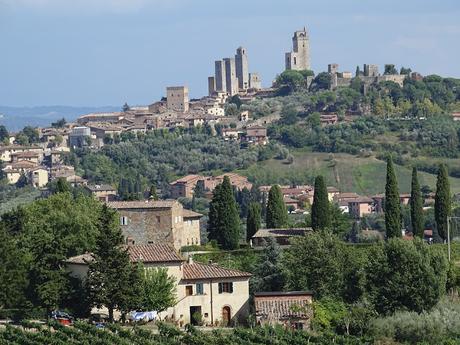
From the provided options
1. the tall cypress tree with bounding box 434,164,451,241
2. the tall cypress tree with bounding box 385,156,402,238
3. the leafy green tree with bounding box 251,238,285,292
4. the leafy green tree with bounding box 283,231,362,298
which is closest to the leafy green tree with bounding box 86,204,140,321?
the leafy green tree with bounding box 251,238,285,292

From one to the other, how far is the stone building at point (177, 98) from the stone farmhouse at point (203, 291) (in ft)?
446

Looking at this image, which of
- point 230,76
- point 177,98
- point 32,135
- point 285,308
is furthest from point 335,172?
point 285,308

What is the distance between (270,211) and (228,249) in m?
6.42

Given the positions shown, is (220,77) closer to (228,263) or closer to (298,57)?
(298,57)

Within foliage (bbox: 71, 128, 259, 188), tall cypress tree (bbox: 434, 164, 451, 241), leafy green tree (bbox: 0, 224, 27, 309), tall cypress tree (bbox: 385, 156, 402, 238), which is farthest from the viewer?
foliage (bbox: 71, 128, 259, 188)

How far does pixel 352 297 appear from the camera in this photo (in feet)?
151

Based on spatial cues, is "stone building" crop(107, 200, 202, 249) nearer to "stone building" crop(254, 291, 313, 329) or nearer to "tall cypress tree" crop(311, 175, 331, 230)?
"tall cypress tree" crop(311, 175, 331, 230)

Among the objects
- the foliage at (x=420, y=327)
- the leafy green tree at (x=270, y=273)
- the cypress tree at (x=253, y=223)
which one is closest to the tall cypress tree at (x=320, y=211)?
the cypress tree at (x=253, y=223)

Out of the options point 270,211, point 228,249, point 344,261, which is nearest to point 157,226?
point 228,249

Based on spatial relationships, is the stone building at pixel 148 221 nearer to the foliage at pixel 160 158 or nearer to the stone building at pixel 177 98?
the foliage at pixel 160 158

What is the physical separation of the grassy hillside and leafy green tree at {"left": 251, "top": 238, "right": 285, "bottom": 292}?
71.6 meters

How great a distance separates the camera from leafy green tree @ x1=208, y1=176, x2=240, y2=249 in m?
59.9

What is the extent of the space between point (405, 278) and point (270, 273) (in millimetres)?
6506

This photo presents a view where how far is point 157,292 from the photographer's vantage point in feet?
141
